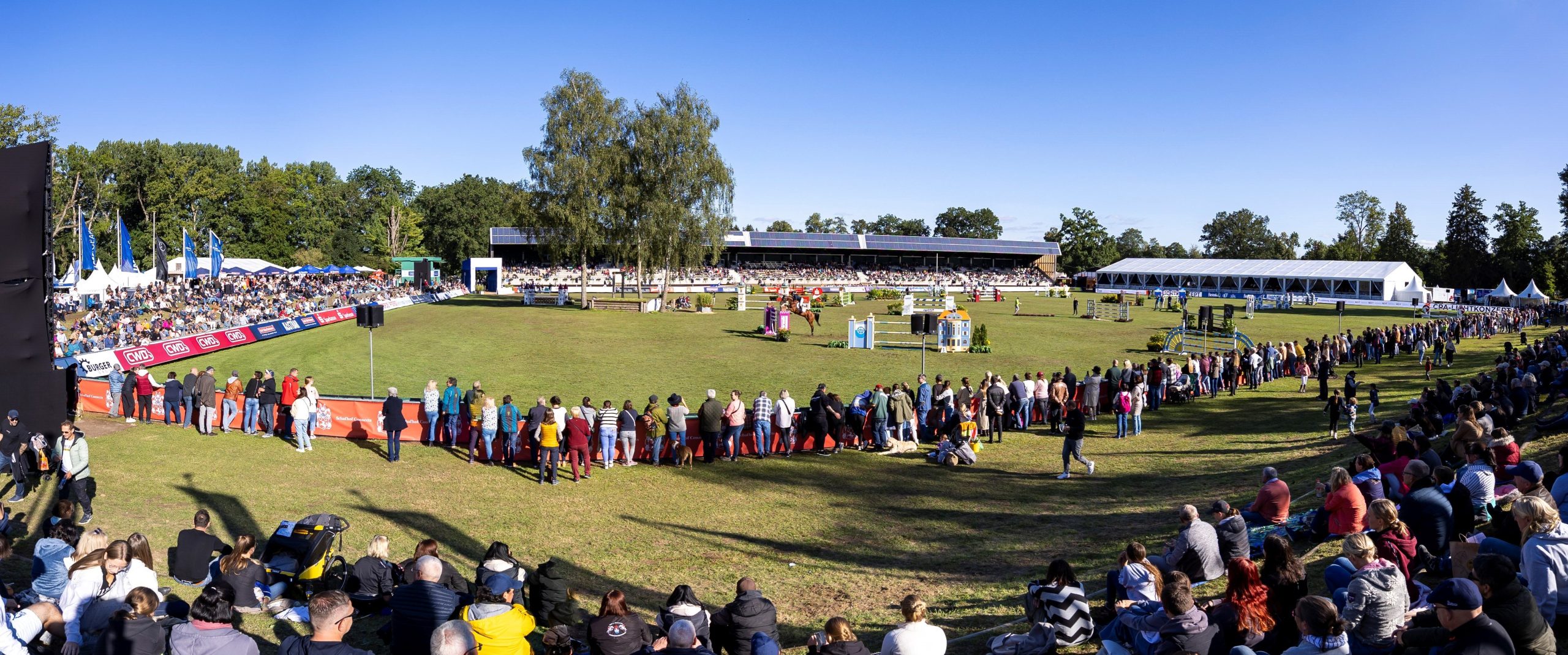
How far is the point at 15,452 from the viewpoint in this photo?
11.6 metres

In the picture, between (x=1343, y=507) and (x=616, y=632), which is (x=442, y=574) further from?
(x=1343, y=507)

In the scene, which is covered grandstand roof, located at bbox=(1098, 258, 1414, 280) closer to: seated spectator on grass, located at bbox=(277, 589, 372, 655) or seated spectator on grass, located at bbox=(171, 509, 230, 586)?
seated spectator on grass, located at bbox=(171, 509, 230, 586)

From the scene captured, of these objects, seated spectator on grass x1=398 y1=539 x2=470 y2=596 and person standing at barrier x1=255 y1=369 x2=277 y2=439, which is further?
person standing at barrier x1=255 y1=369 x2=277 y2=439

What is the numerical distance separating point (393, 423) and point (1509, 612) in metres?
14.0

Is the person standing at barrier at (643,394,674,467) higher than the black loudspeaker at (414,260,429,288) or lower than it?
lower

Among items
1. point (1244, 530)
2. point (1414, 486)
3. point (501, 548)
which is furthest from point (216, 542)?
point (1414, 486)

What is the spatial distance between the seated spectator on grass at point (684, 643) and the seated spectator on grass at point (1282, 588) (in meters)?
2.86

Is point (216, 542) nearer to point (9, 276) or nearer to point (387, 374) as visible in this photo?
point (9, 276)

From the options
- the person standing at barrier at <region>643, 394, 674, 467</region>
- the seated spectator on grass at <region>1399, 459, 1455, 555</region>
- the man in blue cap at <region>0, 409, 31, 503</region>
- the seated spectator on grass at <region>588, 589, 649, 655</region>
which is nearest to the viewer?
the seated spectator on grass at <region>588, 589, 649, 655</region>

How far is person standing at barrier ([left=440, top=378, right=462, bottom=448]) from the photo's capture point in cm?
1521

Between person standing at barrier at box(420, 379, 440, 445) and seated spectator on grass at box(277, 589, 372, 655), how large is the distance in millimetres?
10507

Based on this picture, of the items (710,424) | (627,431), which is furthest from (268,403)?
(710,424)

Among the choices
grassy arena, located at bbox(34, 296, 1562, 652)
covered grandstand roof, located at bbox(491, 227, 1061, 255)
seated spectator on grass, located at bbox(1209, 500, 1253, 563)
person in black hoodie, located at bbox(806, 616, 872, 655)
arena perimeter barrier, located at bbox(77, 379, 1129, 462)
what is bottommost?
grassy arena, located at bbox(34, 296, 1562, 652)

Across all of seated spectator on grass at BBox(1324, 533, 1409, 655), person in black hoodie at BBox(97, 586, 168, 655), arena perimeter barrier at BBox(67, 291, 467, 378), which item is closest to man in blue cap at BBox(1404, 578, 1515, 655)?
seated spectator on grass at BBox(1324, 533, 1409, 655)
